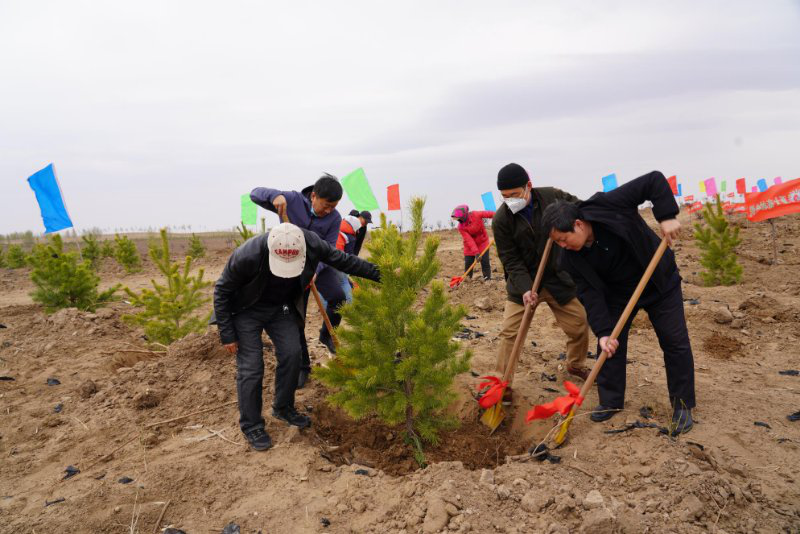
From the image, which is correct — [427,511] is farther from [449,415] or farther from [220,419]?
[220,419]

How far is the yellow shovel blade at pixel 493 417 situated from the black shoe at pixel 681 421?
4.14 ft

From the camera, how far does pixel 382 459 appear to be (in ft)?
11.6

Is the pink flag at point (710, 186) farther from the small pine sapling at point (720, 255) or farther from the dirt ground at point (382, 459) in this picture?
the dirt ground at point (382, 459)

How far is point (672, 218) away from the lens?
3.14m

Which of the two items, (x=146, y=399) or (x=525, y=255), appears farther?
(x=146, y=399)

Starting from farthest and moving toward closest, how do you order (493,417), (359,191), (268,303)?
(359,191) → (493,417) → (268,303)

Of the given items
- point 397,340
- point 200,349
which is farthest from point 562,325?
point 200,349

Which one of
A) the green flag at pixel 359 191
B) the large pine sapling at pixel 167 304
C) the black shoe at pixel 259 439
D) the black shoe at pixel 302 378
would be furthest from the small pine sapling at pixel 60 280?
the green flag at pixel 359 191

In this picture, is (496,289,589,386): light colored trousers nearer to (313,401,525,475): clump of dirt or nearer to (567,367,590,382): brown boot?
(567,367,590,382): brown boot

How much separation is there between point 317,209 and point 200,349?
7.33 feet

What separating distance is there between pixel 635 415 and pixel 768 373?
7.83ft

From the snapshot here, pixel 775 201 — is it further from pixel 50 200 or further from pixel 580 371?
pixel 50 200

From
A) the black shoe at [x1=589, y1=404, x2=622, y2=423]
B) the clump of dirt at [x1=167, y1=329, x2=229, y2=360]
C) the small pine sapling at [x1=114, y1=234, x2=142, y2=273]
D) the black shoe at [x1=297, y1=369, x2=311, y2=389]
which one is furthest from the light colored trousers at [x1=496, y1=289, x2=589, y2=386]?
the small pine sapling at [x1=114, y1=234, x2=142, y2=273]

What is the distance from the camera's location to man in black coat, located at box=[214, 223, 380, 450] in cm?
334
